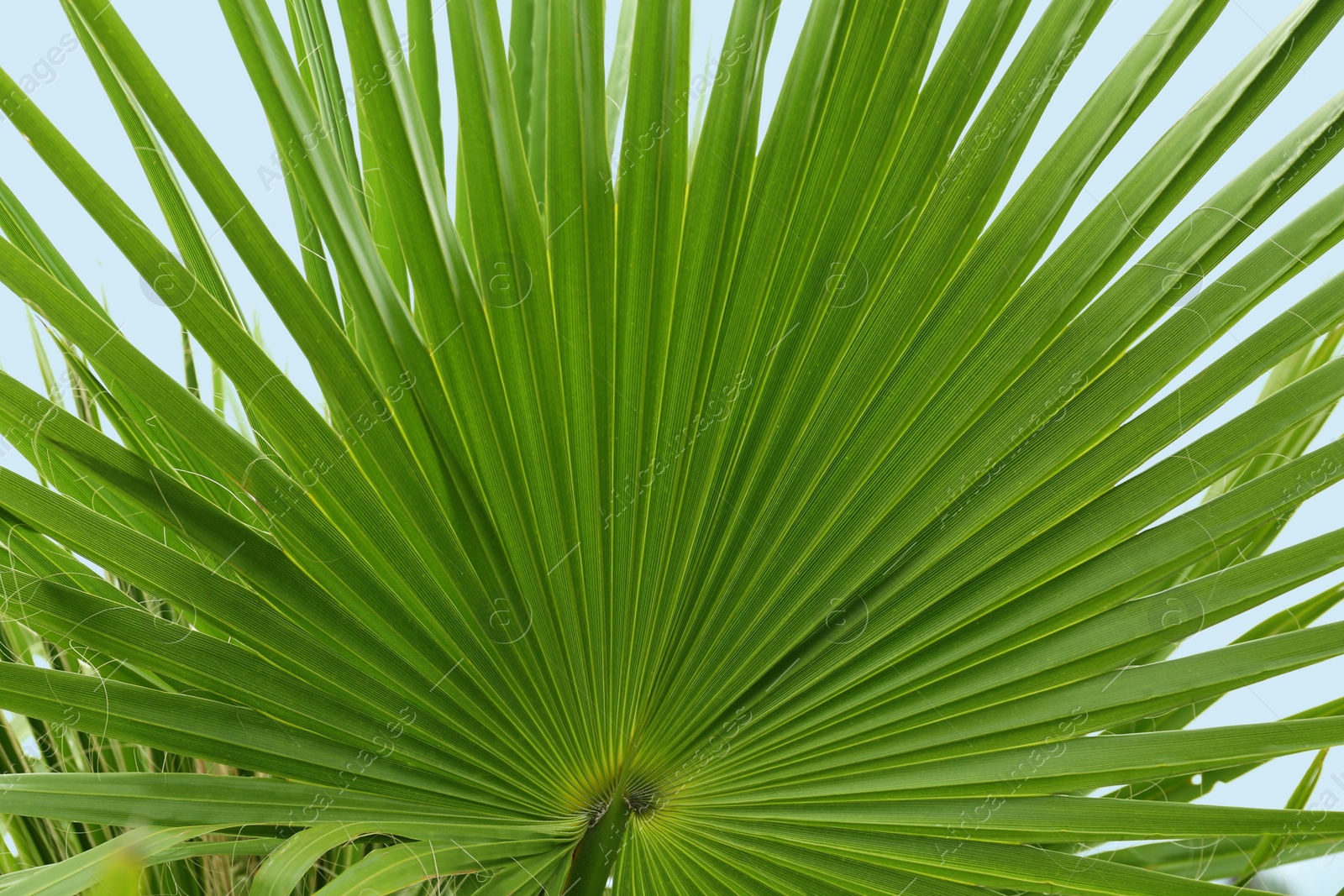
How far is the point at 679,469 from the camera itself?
102 cm

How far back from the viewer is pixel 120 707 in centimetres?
90

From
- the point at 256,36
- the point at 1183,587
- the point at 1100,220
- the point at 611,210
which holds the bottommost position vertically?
the point at 1183,587

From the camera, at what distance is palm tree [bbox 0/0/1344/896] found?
2.89 feet

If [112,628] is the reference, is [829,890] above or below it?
below

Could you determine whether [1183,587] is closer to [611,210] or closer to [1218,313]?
[1218,313]

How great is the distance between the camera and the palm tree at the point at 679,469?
0.88 metres

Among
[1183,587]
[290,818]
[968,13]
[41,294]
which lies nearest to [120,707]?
[290,818]

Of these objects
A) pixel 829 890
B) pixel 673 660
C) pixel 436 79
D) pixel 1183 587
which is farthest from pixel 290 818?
pixel 1183 587

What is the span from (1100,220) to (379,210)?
87 centimetres

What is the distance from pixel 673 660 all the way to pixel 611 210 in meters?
0.54

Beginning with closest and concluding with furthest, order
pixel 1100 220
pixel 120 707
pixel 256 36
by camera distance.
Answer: pixel 256 36 < pixel 120 707 < pixel 1100 220

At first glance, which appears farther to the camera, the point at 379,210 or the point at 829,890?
the point at 829,890

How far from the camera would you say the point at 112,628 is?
92cm

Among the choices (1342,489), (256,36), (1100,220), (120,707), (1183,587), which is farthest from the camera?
(1342,489)
